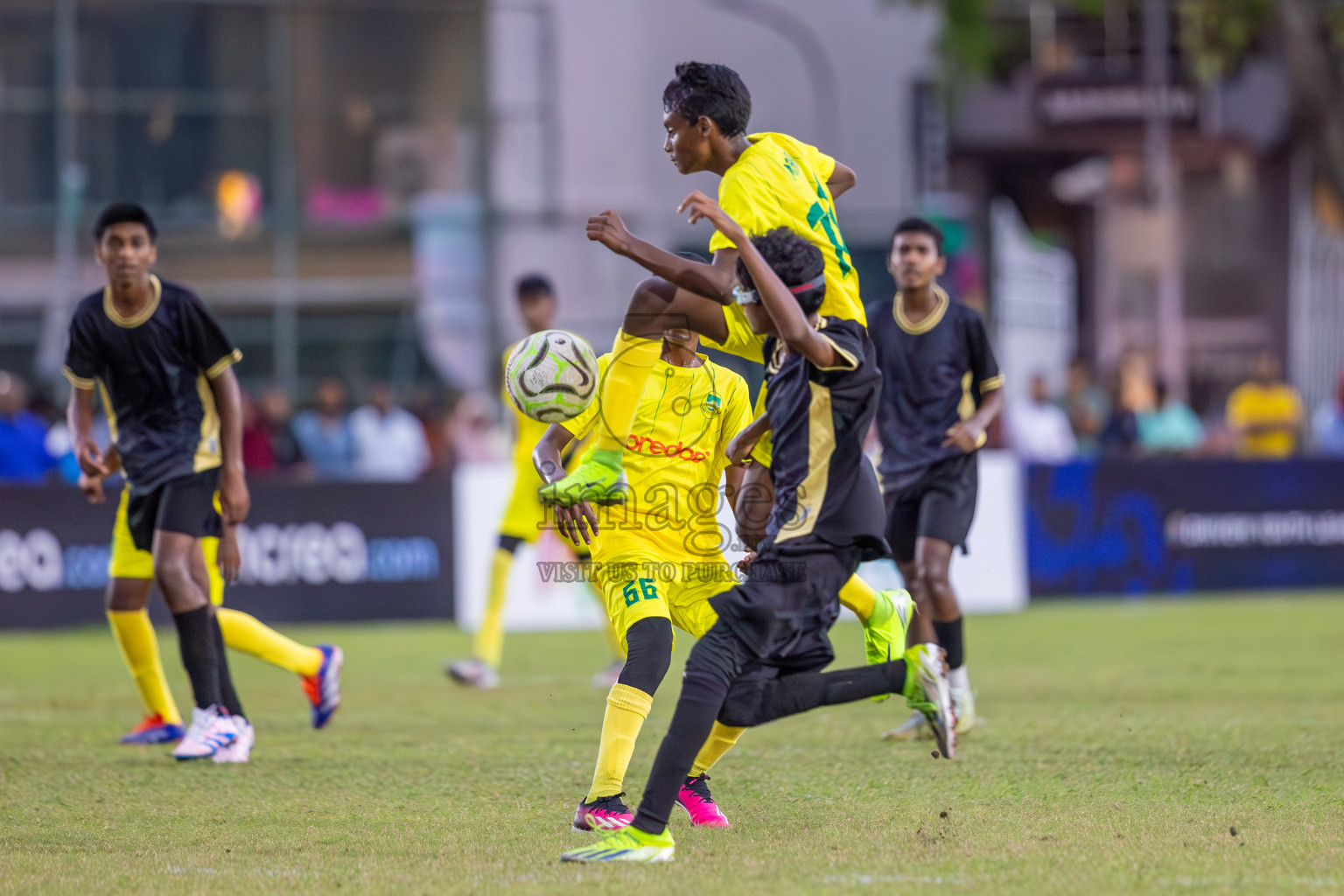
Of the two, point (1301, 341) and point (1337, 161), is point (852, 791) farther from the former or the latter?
point (1301, 341)

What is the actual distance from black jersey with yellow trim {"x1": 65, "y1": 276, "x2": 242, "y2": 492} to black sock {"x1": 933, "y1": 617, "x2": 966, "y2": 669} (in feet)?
10.7

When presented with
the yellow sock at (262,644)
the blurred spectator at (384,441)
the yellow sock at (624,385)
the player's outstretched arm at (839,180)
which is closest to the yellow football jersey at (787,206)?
the player's outstretched arm at (839,180)

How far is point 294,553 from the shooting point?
14.3 metres

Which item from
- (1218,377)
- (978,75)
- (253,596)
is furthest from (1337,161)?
(253,596)

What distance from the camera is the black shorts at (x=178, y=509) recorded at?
7.23 m

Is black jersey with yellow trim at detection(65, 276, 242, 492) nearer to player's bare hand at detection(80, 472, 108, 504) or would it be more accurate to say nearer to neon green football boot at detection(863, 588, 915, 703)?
player's bare hand at detection(80, 472, 108, 504)

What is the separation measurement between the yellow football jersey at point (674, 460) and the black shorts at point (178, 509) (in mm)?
2278

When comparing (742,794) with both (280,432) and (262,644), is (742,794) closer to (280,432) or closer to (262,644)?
(262,644)

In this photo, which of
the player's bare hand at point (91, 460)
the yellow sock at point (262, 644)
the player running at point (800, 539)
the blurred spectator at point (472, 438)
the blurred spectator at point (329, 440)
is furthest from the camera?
the blurred spectator at point (472, 438)

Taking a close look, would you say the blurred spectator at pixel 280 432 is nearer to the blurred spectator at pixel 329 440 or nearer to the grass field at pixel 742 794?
the blurred spectator at pixel 329 440

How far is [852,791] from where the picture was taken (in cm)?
617

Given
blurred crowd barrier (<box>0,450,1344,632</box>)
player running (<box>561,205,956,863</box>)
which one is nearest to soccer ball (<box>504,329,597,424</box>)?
player running (<box>561,205,956,863</box>)

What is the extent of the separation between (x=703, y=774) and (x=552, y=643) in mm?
7622

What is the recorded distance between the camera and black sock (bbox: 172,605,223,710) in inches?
286
